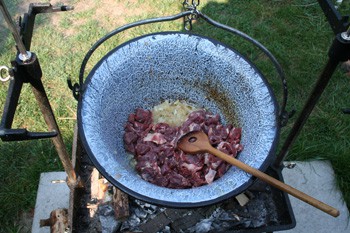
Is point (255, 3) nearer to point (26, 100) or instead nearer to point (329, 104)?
point (329, 104)

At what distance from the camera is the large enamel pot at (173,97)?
1.38m

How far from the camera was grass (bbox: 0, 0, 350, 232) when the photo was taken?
2.54 metres

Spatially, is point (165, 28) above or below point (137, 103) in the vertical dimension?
above

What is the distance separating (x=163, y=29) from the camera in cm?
340

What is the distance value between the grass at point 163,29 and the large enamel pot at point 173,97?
1.04m

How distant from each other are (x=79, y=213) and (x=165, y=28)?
203cm

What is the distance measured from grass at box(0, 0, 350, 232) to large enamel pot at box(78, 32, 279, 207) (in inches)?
40.8

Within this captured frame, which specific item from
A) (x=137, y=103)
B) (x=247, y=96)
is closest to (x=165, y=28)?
(x=137, y=103)

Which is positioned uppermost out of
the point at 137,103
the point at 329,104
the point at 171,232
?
the point at 329,104

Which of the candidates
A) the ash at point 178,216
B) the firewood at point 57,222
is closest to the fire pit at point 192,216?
the ash at point 178,216

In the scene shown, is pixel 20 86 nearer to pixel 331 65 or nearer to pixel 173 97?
pixel 173 97

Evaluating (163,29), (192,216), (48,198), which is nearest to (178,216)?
(192,216)

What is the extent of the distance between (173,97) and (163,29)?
1550 millimetres

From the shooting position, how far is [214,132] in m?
1.80
